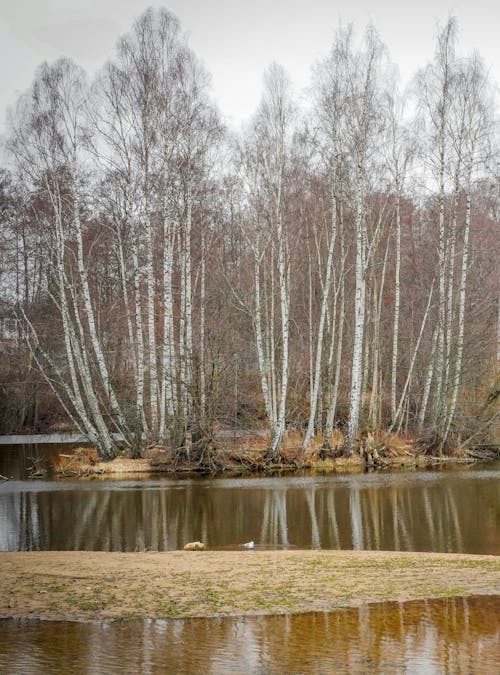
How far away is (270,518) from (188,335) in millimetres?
9627

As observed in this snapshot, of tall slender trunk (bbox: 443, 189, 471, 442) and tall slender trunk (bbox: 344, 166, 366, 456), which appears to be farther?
tall slender trunk (bbox: 443, 189, 471, 442)

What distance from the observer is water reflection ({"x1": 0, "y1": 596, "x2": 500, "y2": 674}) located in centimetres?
596

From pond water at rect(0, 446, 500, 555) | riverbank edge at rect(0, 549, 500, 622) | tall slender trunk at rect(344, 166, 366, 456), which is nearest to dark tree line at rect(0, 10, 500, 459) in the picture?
tall slender trunk at rect(344, 166, 366, 456)

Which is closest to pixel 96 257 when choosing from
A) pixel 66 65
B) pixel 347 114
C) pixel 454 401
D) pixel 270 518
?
pixel 66 65

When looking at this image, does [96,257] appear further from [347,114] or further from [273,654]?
[273,654]

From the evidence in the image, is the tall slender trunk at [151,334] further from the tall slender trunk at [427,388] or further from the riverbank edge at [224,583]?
the riverbank edge at [224,583]

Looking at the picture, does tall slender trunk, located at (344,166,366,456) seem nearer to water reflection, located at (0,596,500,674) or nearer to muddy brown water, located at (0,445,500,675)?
muddy brown water, located at (0,445,500,675)

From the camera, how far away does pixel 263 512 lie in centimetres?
1555

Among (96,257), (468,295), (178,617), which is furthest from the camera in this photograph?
(96,257)

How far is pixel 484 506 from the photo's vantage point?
15.5m

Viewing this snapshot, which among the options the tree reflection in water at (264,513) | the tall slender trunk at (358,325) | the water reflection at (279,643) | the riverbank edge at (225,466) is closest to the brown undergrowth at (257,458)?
the riverbank edge at (225,466)

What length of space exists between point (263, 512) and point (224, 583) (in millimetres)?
7012

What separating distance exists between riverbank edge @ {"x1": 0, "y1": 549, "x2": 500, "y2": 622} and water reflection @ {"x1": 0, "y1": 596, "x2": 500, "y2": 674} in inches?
13.3

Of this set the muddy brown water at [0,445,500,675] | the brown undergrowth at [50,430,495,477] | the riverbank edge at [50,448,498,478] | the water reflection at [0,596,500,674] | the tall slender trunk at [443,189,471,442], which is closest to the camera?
the water reflection at [0,596,500,674]
